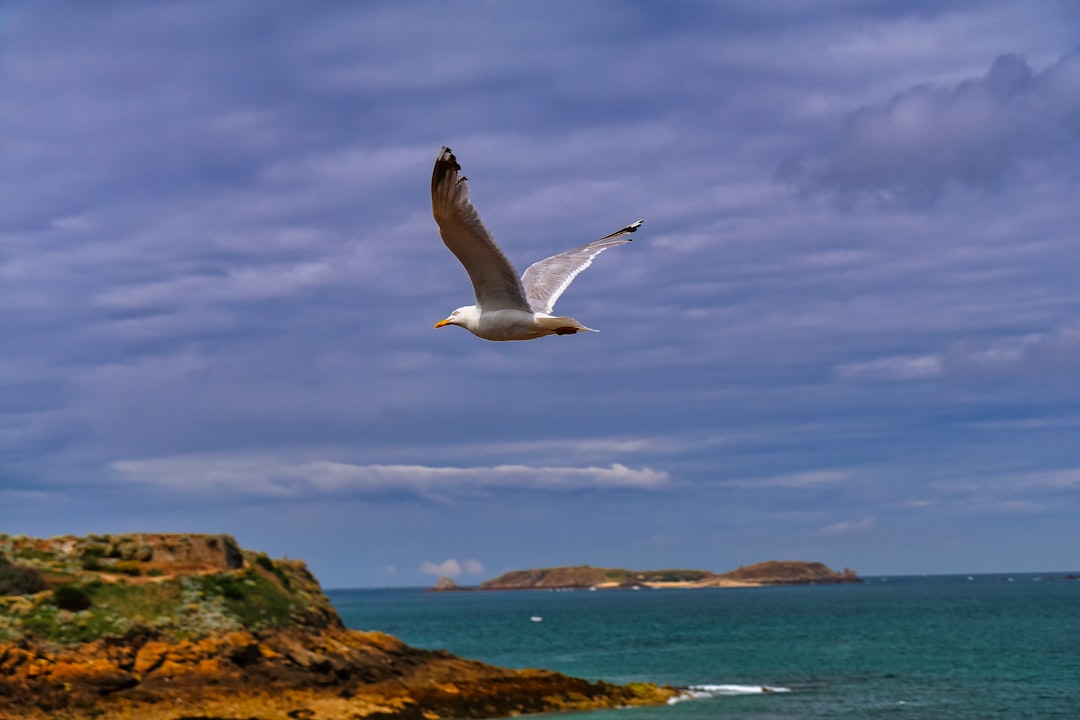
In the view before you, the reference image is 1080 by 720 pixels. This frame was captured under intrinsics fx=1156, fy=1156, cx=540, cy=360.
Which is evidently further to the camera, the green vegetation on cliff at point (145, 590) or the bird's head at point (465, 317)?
the green vegetation on cliff at point (145, 590)

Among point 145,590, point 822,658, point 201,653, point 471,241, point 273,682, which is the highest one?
point 471,241

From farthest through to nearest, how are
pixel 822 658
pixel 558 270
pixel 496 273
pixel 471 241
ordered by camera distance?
pixel 822 658, pixel 558 270, pixel 496 273, pixel 471 241

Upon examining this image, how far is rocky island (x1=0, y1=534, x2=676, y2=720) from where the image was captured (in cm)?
3231

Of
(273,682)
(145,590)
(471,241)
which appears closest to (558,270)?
(471,241)

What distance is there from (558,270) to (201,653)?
24.0m

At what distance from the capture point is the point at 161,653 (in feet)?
114

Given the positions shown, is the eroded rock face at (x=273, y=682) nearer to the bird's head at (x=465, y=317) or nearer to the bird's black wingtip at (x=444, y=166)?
the bird's head at (x=465, y=317)

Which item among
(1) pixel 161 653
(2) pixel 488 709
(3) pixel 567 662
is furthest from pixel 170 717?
(3) pixel 567 662

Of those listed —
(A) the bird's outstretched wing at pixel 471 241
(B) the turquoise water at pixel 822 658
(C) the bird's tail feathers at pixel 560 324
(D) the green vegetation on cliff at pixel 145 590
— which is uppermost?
(A) the bird's outstretched wing at pixel 471 241

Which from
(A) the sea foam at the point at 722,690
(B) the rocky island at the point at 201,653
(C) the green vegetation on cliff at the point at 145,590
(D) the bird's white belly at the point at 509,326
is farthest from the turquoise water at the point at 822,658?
(D) the bird's white belly at the point at 509,326

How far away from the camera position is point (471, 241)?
13352 millimetres

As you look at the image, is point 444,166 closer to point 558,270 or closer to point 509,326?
point 509,326

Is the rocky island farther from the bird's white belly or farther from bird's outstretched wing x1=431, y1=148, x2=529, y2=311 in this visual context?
bird's outstretched wing x1=431, y1=148, x2=529, y2=311

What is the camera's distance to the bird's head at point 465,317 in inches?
582
